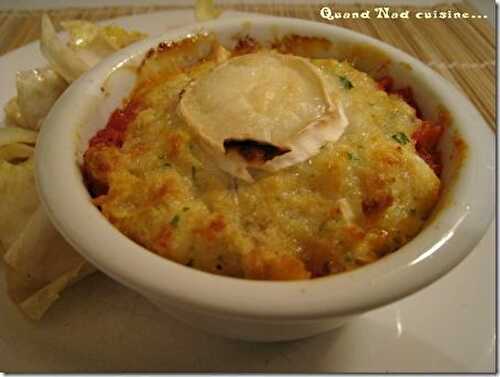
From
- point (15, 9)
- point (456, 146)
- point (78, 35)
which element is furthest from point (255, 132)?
point (15, 9)

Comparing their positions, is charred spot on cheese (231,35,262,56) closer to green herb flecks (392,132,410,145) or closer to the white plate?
green herb flecks (392,132,410,145)

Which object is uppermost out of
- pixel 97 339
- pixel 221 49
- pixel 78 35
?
pixel 221 49

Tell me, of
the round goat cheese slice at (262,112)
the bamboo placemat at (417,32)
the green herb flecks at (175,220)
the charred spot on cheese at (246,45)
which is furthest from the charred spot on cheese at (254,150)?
the bamboo placemat at (417,32)

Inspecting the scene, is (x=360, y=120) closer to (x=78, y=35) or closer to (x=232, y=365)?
(x=232, y=365)

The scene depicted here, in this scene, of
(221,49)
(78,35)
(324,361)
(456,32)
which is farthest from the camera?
(456,32)

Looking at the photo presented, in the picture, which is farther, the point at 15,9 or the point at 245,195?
the point at 15,9

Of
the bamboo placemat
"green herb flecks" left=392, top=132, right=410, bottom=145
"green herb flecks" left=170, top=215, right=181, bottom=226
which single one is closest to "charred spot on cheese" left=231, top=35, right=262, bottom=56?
"green herb flecks" left=392, top=132, right=410, bottom=145

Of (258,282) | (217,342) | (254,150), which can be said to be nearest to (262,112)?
(254,150)

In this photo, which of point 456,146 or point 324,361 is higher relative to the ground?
point 456,146
